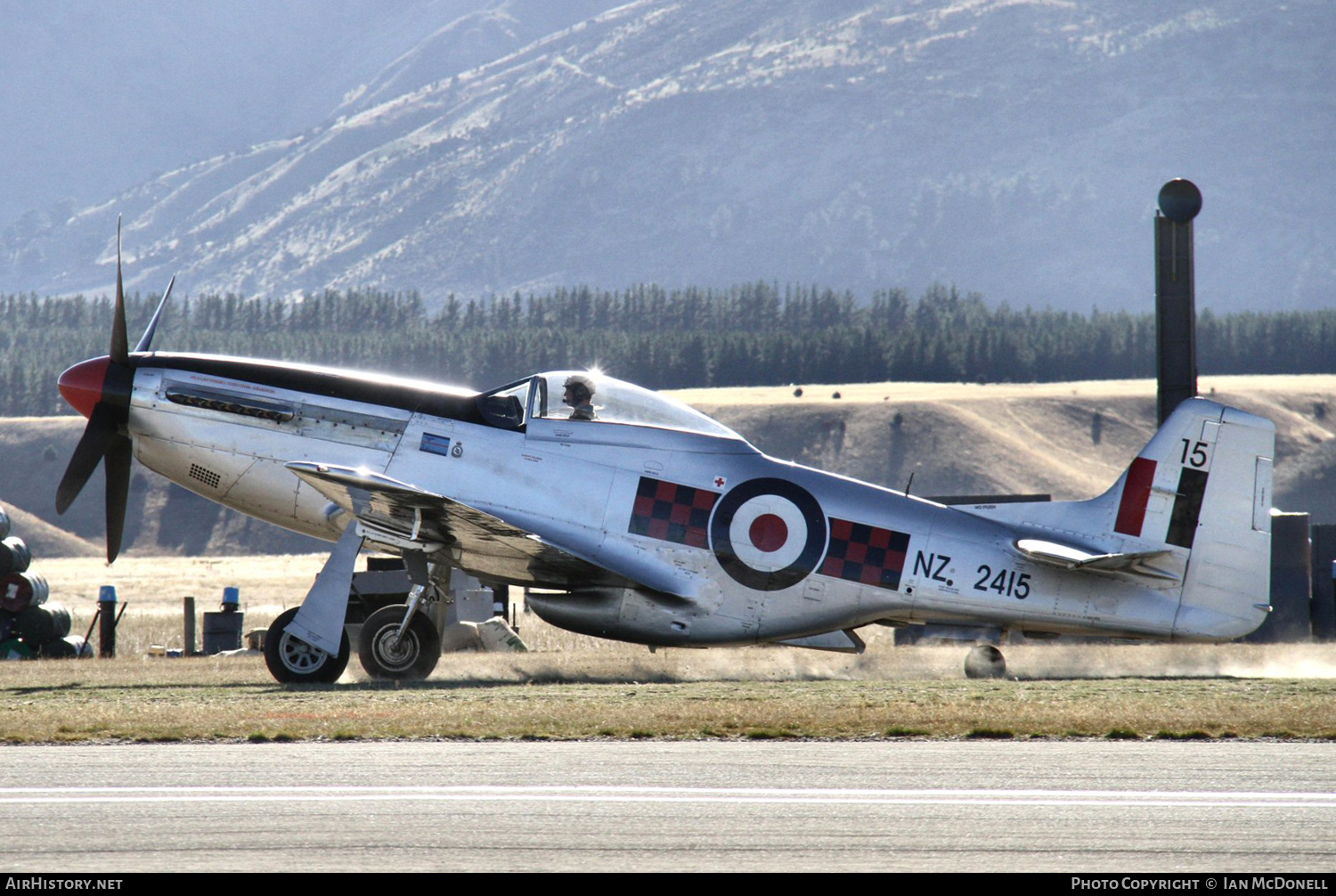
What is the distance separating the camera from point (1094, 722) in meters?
10.1

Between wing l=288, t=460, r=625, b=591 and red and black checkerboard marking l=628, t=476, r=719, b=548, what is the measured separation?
544mm

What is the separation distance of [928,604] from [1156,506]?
2390mm

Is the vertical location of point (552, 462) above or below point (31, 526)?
above

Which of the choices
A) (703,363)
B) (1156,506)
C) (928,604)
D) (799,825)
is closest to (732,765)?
(799,825)

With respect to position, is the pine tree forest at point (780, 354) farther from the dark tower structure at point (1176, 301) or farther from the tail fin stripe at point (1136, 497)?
the tail fin stripe at point (1136, 497)

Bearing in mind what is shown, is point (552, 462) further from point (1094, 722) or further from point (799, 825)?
point (799, 825)

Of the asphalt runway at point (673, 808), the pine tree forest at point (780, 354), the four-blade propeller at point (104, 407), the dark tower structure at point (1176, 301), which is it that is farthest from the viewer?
the pine tree forest at point (780, 354)

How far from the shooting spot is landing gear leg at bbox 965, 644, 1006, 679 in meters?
14.4

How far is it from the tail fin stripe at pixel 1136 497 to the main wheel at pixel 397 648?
21.6ft

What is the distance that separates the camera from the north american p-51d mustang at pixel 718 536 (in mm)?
13656

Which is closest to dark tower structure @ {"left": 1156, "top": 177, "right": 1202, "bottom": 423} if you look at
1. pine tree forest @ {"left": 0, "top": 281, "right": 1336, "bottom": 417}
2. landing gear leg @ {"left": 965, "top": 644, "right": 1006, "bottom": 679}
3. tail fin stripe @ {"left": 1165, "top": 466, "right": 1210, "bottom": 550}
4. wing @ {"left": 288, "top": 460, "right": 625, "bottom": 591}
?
tail fin stripe @ {"left": 1165, "top": 466, "right": 1210, "bottom": 550}

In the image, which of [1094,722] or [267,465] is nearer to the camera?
[1094,722]

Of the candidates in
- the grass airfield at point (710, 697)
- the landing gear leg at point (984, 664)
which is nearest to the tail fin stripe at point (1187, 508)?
the grass airfield at point (710, 697)
